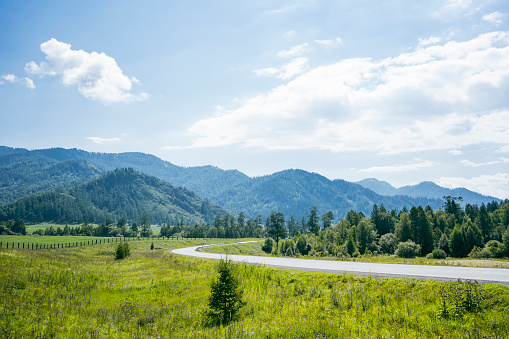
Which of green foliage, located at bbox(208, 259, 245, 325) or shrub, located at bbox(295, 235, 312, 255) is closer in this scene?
green foliage, located at bbox(208, 259, 245, 325)

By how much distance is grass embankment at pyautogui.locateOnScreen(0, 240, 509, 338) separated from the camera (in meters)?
10.9

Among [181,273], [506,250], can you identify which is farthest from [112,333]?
[506,250]

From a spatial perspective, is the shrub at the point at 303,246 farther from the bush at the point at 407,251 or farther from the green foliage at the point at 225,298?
the green foliage at the point at 225,298

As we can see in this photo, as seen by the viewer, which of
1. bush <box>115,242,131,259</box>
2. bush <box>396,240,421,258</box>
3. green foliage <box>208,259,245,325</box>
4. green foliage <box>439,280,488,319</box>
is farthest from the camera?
bush <box>396,240,421,258</box>

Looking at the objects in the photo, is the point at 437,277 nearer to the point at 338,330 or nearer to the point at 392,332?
the point at 392,332

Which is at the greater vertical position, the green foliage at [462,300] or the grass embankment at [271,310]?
the green foliage at [462,300]

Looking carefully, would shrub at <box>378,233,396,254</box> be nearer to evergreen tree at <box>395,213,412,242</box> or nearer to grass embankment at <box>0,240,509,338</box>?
evergreen tree at <box>395,213,412,242</box>

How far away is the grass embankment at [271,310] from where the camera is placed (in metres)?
10.9

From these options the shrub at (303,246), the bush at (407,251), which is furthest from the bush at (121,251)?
the bush at (407,251)

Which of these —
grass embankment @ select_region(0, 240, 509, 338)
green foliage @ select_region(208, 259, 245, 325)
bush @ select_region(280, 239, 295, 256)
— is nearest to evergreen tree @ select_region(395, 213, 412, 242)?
bush @ select_region(280, 239, 295, 256)

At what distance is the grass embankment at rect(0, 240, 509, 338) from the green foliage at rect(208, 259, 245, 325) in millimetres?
674

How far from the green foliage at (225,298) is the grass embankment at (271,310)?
67 centimetres

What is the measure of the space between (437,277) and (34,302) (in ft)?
78.8

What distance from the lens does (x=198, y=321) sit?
1381 centimetres
